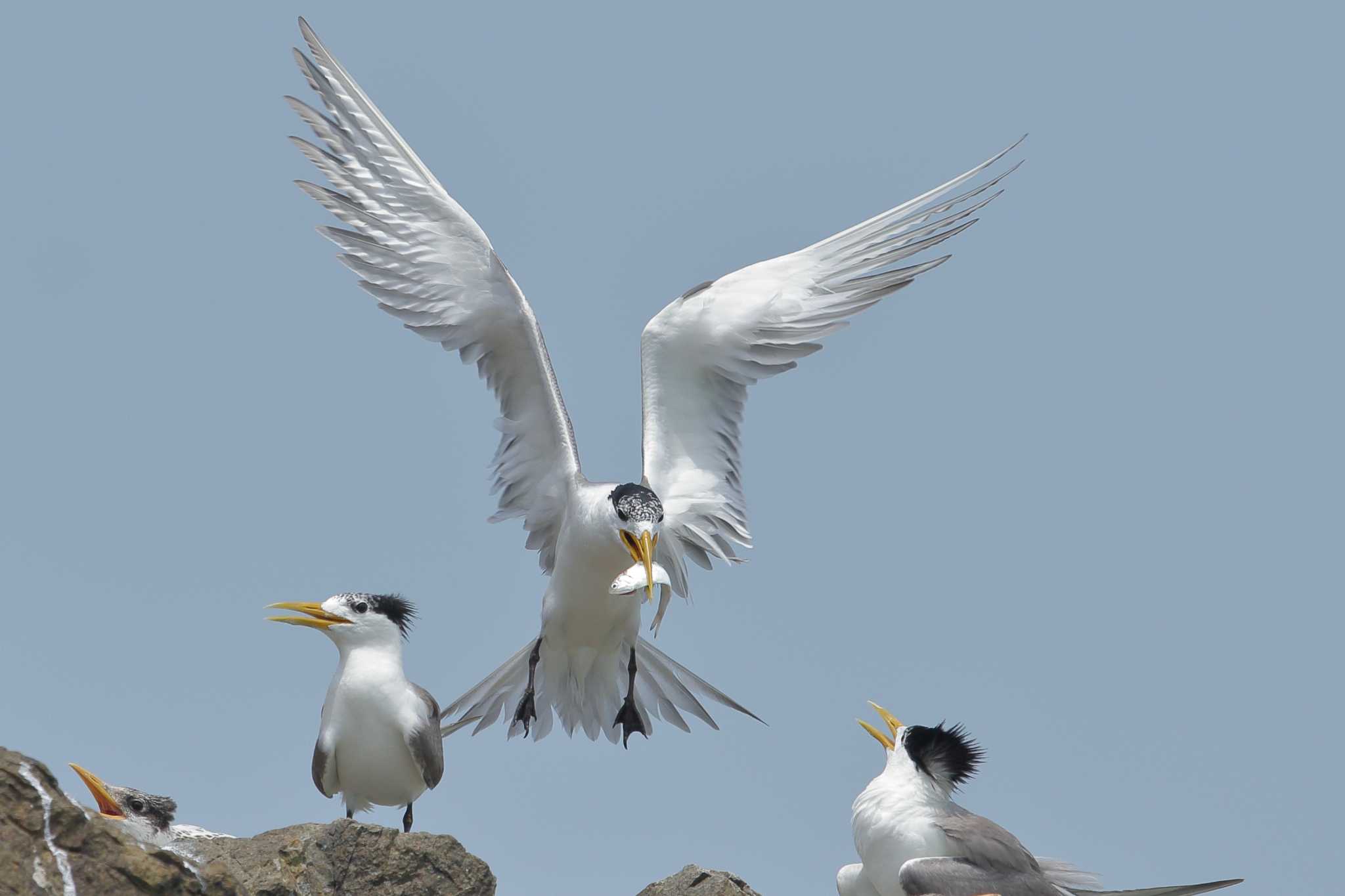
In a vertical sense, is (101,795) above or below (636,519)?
below

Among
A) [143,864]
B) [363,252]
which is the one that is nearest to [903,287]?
[363,252]

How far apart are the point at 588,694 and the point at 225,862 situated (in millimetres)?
4754

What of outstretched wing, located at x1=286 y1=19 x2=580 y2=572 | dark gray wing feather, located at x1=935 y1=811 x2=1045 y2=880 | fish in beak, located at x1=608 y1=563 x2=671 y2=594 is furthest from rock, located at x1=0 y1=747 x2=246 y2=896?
outstretched wing, located at x1=286 y1=19 x2=580 y2=572

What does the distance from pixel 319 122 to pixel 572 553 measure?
2950 mm

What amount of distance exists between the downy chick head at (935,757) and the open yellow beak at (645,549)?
66.0 inches

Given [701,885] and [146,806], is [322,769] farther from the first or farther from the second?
[701,885]

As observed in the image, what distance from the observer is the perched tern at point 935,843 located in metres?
6.81

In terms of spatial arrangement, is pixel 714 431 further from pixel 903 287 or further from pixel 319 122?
pixel 319 122

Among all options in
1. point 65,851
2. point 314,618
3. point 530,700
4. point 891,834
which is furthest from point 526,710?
point 65,851

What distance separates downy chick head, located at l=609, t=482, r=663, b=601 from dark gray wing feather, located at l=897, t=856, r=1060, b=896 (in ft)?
8.66

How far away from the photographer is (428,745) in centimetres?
759

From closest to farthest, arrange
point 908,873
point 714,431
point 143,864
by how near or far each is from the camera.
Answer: point 143,864 → point 908,873 → point 714,431

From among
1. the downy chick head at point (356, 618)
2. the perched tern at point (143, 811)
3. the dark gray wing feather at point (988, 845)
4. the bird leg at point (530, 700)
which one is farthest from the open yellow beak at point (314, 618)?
the dark gray wing feather at point (988, 845)

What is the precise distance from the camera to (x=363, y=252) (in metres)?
9.88
